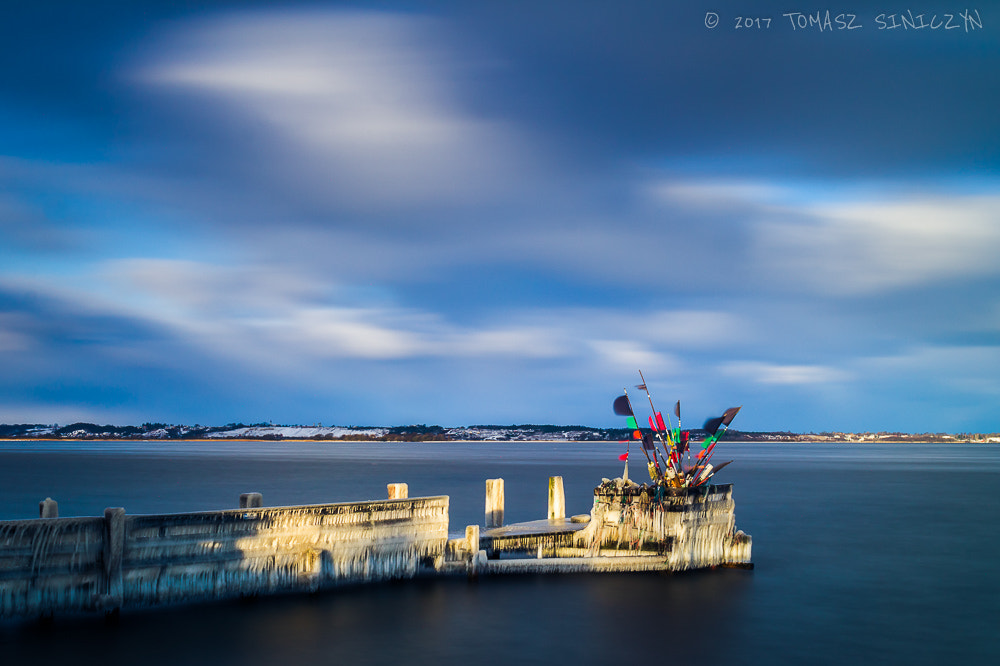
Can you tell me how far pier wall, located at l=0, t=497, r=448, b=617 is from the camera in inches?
734

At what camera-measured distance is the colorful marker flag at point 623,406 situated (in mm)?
32094

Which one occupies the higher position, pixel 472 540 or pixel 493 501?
pixel 493 501

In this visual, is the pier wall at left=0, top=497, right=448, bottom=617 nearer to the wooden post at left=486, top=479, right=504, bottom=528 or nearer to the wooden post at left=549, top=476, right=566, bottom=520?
the wooden post at left=486, top=479, right=504, bottom=528

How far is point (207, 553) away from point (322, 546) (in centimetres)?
323

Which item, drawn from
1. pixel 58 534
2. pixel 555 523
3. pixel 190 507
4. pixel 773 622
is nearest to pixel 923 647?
pixel 773 622

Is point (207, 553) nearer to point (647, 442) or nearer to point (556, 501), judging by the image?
point (556, 501)

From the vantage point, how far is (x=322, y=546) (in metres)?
23.5

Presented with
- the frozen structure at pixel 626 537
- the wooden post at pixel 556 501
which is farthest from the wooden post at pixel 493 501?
the wooden post at pixel 556 501

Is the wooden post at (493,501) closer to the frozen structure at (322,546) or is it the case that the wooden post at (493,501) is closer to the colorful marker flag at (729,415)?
the frozen structure at (322,546)

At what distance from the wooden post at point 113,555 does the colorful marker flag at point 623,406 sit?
17806 mm

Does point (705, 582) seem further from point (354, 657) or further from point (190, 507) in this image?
point (190, 507)

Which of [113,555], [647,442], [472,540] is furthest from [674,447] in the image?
[113,555]

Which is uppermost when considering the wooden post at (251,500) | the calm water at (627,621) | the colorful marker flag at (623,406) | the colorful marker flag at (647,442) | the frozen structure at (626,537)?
the colorful marker flag at (623,406)

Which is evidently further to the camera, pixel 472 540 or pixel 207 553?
pixel 472 540
